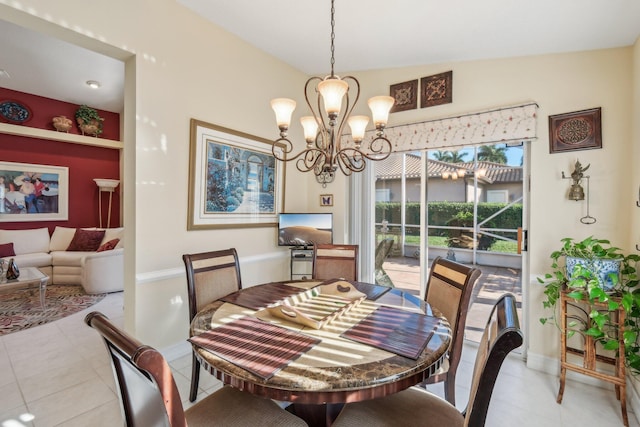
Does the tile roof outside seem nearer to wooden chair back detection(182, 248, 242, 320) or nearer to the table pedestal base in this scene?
wooden chair back detection(182, 248, 242, 320)

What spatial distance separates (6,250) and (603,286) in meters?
7.25

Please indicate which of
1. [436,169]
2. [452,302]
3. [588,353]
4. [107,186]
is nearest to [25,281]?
[107,186]

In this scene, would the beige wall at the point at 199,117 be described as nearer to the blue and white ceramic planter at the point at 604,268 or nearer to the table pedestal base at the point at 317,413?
the blue and white ceramic planter at the point at 604,268

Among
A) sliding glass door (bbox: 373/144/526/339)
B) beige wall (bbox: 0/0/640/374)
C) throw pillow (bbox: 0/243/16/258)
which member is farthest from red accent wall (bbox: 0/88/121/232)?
sliding glass door (bbox: 373/144/526/339)

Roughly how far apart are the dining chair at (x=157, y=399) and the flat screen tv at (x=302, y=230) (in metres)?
2.07

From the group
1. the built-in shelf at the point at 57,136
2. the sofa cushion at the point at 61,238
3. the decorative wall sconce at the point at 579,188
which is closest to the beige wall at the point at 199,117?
the decorative wall sconce at the point at 579,188

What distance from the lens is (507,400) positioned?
2.11 metres

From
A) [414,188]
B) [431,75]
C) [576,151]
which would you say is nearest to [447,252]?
[414,188]

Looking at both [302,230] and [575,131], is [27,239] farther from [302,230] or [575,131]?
[575,131]

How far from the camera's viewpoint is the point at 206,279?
2.08 m

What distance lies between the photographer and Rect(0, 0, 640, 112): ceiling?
203 centimetres

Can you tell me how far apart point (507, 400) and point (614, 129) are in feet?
7.13

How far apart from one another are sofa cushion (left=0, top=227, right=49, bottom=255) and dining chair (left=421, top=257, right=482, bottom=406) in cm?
619

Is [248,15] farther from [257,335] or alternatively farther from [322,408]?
[322,408]
